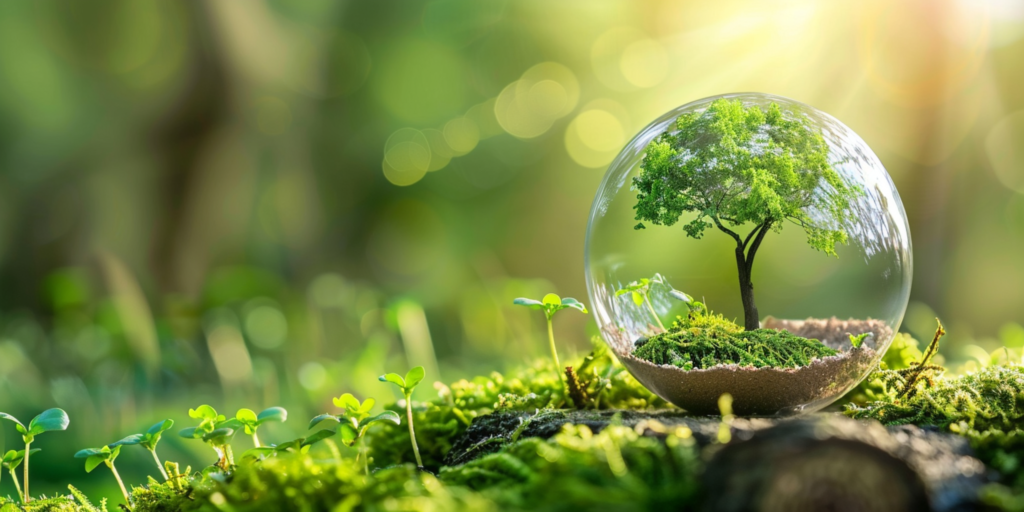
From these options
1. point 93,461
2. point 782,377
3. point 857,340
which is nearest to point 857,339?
point 857,340

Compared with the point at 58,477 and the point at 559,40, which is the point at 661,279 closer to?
the point at 58,477

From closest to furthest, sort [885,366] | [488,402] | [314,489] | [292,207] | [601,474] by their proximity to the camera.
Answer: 1. [601,474]
2. [314,489]
3. [488,402]
4. [885,366]
5. [292,207]

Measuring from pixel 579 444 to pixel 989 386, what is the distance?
5.15ft

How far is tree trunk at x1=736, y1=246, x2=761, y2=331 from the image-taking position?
1.98 meters

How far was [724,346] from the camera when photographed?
1.99m

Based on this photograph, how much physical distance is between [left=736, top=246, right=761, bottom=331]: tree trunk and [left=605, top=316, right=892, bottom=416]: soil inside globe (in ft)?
0.33

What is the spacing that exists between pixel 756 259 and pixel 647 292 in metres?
0.36

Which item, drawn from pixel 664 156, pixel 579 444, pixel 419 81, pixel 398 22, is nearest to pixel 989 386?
pixel 664 156

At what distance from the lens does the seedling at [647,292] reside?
2.05 m

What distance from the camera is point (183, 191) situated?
587 cm

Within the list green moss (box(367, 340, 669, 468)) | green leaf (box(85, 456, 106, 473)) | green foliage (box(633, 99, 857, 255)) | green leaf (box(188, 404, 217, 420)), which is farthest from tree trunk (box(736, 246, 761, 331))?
green leaf (box(85, 456, 106, 473))

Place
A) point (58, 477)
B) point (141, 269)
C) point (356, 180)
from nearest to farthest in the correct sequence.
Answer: point (58, 477) < point (141, 269) < point (356, 180)

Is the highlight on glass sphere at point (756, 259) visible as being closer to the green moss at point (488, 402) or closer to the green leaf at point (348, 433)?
the green moss at point (488, 402)

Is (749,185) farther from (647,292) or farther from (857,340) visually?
(857,340)
